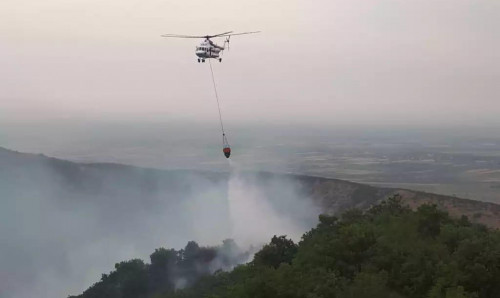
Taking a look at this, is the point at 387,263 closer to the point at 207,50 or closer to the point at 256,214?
the point at 207,50

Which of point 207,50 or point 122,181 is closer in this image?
point 207,50

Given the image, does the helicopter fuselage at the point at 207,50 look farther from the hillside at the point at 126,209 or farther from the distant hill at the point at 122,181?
the distant hill at the point at 122,181

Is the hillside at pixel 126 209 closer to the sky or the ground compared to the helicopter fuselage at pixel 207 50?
closer to the ground

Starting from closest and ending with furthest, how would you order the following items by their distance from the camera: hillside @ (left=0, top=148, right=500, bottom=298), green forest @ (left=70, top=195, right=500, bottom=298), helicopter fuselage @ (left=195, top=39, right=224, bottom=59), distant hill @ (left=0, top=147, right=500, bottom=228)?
1. green forest @ (left=70, top=195, right=500, bottom=298)
2. helicopter fuselage @ (left=195, top=39, right=224, bottom=59)
3. hillside @ (left=0, top=148, right=500, bottom=298)
4. distant hill @ (left=0, top=147, right=500, bottom=228)

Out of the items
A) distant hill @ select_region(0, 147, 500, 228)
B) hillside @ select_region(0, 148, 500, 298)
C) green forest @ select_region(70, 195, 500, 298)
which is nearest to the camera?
green forest @ select_region(70, 195, 500, 298)

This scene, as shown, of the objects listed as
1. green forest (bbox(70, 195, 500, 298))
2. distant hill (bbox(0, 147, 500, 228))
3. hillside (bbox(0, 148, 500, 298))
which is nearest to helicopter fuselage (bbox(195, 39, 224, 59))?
green forest (bbox(70, 195, 500, 298))

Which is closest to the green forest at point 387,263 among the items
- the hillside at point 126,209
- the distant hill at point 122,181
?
the hillside at point 126,209

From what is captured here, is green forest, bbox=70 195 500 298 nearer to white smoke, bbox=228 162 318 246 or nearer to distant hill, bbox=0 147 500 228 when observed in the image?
white smoke, bbox=228 162 318 246

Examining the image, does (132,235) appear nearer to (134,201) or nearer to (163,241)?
(163,241)

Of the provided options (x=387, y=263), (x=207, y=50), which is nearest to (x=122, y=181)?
(x=207, y=50)

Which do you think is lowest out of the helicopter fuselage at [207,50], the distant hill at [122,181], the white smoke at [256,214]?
the white smoke at [256,214]

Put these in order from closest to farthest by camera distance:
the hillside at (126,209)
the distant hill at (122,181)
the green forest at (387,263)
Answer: the green forest at (387,263), the hillside at (126,209), the distant hill at (122,181)

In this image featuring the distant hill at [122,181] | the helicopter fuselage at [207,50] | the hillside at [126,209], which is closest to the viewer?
the helicopter fuselage at [207,50]

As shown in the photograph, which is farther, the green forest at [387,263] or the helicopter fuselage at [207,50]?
the helicopter fuselage at [207,50]
